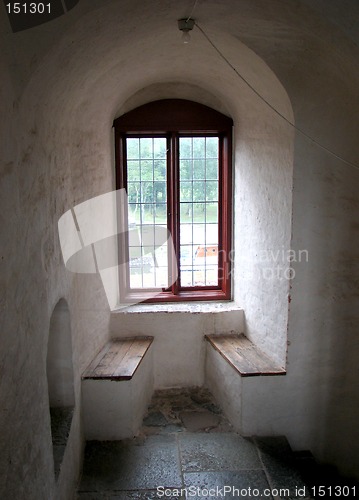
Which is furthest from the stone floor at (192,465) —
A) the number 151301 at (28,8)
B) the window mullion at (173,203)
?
the number 151301 at (28,8)

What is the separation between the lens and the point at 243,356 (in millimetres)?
4234

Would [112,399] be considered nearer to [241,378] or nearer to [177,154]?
[241,378]

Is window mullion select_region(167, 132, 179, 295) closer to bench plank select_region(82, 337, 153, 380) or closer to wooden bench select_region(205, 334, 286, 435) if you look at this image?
bench plank select_region(82, 337, 153, 380)

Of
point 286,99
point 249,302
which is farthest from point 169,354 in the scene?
point 286,99

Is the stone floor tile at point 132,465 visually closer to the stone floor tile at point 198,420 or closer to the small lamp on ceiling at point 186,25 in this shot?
the stone floor tile at point 198,420

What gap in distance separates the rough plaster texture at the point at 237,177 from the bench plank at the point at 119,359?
4.8 inches

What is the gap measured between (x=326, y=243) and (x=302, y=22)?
1.63 metres

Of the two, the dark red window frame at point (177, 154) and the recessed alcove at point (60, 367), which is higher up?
the dark red window frame at point (177, 154)

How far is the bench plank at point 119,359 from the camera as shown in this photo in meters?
3.91

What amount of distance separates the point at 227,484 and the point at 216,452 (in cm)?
34

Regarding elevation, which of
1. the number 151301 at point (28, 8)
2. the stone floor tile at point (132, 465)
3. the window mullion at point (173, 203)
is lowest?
→ the stone floor tile at point (132, 465)

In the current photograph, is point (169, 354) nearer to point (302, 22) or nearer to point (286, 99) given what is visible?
point (286, 99)

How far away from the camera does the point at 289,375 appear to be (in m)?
3.91

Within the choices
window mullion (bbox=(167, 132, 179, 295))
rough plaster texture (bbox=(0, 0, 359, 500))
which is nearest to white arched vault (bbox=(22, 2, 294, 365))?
rough plaster texture (bbox=(0, 0, 359, 500))
